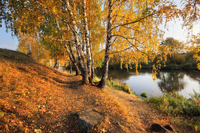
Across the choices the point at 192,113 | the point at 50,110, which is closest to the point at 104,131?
the point at 50,110

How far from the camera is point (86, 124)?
2.65 m

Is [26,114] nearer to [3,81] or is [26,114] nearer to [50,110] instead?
[50,110]

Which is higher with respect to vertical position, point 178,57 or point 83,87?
point 178,57

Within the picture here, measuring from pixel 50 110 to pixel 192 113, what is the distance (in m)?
7.13

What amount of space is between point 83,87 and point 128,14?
5.12 meters

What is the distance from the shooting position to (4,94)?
2980 millimetres

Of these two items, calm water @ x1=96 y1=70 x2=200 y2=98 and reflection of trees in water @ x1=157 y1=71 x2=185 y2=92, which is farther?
reflection of trees in water @ x1=157 y1=71 x2=185 y2=92

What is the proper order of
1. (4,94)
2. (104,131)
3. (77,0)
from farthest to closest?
1. (77,0)
2. (4,94)
3. (104,131)

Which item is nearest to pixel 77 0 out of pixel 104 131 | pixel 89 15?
pixel 89 15

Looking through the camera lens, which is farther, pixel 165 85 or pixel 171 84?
pixel 171 84

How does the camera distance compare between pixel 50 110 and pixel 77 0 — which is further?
pixel 77 0

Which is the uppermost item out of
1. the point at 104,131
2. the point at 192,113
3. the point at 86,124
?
the point at 86,124

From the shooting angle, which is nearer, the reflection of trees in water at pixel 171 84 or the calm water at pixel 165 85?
the calm water at pixel 165 85

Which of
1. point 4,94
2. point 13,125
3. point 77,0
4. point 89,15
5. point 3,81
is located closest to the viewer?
point 13,125
